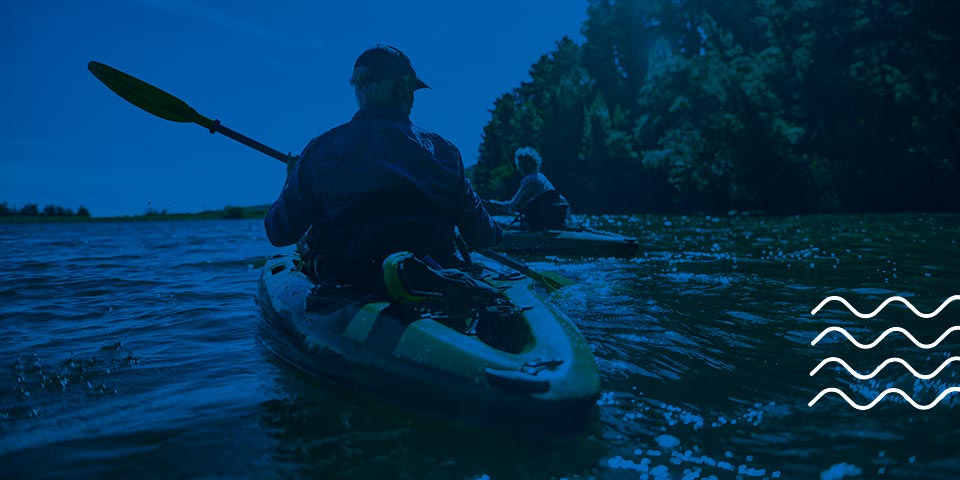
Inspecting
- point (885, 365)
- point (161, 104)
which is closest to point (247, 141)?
point (161, 104)

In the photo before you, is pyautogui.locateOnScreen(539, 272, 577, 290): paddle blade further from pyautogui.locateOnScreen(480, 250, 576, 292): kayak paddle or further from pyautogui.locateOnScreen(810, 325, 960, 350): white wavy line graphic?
pyautogui.locateOnScreen(810, 325, 960, 350): white wavy line graphic

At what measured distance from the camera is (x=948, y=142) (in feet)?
88.7

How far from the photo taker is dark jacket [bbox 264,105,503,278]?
338 centimetres

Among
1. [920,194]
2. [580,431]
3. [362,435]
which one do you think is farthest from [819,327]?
[920,194]

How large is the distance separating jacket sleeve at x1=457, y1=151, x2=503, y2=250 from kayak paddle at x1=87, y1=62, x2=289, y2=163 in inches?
128

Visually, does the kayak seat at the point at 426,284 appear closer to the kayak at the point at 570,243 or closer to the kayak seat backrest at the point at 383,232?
the kayak seat backrest at the point at 383,232

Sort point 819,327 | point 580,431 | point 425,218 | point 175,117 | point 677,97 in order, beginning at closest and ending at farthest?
point 580,431
point 425,218
point 819,327
point 175,117
point 677,97

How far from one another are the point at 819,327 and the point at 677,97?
3367 centimetres

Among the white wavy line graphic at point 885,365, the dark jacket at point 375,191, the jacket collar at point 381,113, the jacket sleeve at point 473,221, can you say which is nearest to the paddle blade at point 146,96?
the dark jacket at point 375,191

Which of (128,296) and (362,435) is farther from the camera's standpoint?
(128,296)

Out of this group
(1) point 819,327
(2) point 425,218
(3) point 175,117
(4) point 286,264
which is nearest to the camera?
(2) point 425,218

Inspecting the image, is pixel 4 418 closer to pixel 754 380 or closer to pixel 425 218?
pixel 425 218

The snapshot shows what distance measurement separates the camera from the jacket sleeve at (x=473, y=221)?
149 inches

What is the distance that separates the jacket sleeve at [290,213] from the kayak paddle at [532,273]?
73.8 inches
